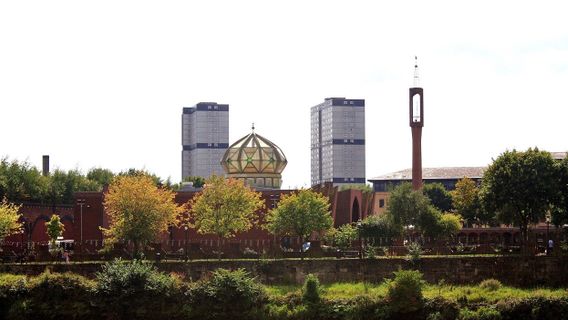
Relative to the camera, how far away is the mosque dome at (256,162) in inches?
3292

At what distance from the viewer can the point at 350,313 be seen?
152 ft

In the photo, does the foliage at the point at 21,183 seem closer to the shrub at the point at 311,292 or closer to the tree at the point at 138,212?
the tree at the point at 138,212

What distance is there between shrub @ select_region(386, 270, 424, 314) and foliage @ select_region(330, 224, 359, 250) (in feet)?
57.5

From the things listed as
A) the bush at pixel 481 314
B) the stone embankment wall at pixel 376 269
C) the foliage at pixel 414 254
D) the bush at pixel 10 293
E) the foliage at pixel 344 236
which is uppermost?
the foliage at pixel 344 236

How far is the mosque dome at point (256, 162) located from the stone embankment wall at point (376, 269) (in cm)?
2975

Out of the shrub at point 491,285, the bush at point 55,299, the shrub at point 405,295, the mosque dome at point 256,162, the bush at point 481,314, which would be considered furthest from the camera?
the mosque dome at point 256,162

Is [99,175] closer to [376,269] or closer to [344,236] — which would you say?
[344,236]

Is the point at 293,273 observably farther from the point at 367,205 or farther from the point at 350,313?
the point at 367,205

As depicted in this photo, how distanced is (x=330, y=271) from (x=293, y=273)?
210cm

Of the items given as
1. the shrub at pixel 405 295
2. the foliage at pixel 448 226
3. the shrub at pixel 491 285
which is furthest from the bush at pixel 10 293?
the foliage at pixel 448 226

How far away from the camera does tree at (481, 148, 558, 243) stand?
60.6 meters

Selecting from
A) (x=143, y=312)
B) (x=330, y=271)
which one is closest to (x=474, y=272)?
(x=330, y=271)

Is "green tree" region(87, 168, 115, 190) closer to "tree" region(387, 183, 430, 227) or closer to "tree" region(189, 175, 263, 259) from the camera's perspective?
"tree" region(387, 183, 430, 227)

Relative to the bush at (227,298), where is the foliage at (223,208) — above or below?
above
